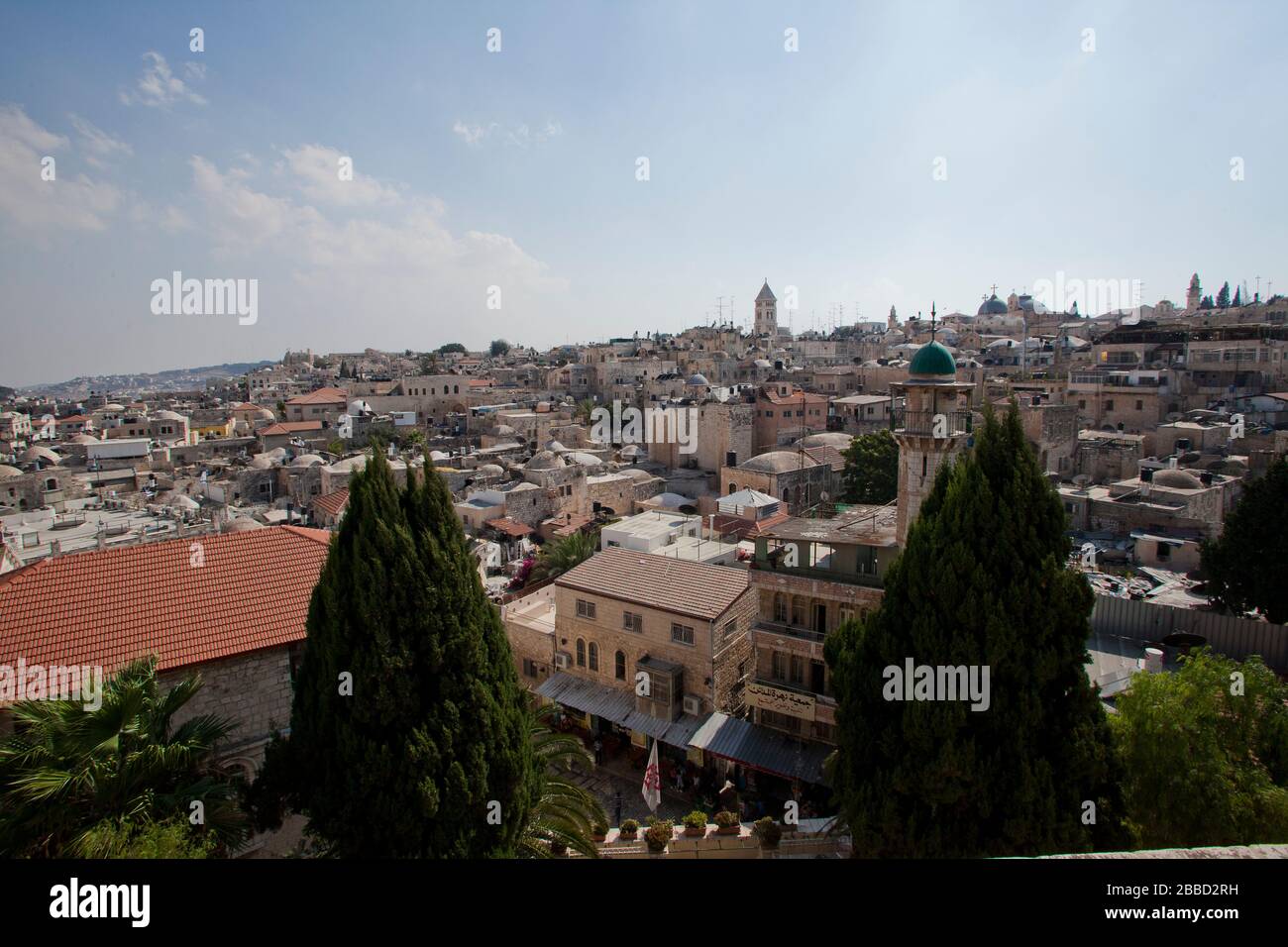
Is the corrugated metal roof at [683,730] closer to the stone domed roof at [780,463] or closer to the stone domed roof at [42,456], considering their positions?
the stone domed roof at [780,463]

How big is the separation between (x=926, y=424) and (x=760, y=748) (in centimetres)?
817

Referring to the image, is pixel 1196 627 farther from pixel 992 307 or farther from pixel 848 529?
pixel 992 307

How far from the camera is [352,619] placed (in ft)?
30.6

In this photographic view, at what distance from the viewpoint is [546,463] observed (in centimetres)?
3962

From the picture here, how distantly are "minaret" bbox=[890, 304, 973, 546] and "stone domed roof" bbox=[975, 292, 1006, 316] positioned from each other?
353 feet

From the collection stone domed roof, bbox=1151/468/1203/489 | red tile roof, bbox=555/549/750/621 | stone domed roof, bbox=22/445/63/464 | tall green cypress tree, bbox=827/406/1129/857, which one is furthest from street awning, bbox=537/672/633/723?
stone domed roof, bbox=22/445/63/464

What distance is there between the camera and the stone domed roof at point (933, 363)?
15320 mm

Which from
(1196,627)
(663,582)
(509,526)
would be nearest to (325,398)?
(509,526)

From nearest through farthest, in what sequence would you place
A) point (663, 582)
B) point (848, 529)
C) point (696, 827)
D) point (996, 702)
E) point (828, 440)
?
point (996, 702) < point (696, 827) < point (848, 529) < point (663, 582) < point (828, 440)

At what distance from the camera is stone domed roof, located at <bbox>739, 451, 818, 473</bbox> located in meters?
38.4

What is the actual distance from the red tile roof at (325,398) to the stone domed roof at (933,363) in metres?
69.8

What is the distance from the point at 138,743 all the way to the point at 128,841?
109 cm

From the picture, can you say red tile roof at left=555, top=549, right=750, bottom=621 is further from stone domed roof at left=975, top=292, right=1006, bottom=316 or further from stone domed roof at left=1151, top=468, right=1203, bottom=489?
stone domed roof at left=975, top=292, right=1006, bottom=316
